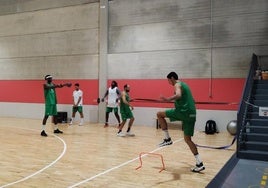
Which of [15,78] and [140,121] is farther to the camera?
[15,78]

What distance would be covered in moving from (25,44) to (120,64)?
5670 mm

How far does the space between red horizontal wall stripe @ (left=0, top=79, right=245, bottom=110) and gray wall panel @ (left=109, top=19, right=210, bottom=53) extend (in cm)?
142

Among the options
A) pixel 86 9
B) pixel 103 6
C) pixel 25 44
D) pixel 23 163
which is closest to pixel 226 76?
pixel 103 6

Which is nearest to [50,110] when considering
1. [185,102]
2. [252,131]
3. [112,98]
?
[112,98]

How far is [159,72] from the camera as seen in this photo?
12531 millimetres

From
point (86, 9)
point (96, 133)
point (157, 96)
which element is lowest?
point (96, 133)

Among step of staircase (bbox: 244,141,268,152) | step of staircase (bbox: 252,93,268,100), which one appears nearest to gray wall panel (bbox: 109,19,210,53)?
step of staircase (bbox: 252,93,268,100)

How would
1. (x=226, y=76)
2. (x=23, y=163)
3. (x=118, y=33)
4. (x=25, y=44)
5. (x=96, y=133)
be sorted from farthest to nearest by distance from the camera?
(x=25, y=44), (x=118, y=33), (x=226, y=76), (x=96, y=133), (x=23, y=163)

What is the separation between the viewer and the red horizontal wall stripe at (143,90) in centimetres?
1134

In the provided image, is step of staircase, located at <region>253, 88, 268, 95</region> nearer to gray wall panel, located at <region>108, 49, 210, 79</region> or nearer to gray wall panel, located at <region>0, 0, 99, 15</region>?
gray wall panel, located at <region>108, 49, 210, 79</region>

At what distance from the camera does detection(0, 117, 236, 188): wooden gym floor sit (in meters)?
4.74

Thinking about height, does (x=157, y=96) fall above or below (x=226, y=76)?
below

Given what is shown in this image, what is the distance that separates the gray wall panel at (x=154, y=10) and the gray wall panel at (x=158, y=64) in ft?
4.64

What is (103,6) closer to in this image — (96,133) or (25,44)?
(25,44)
